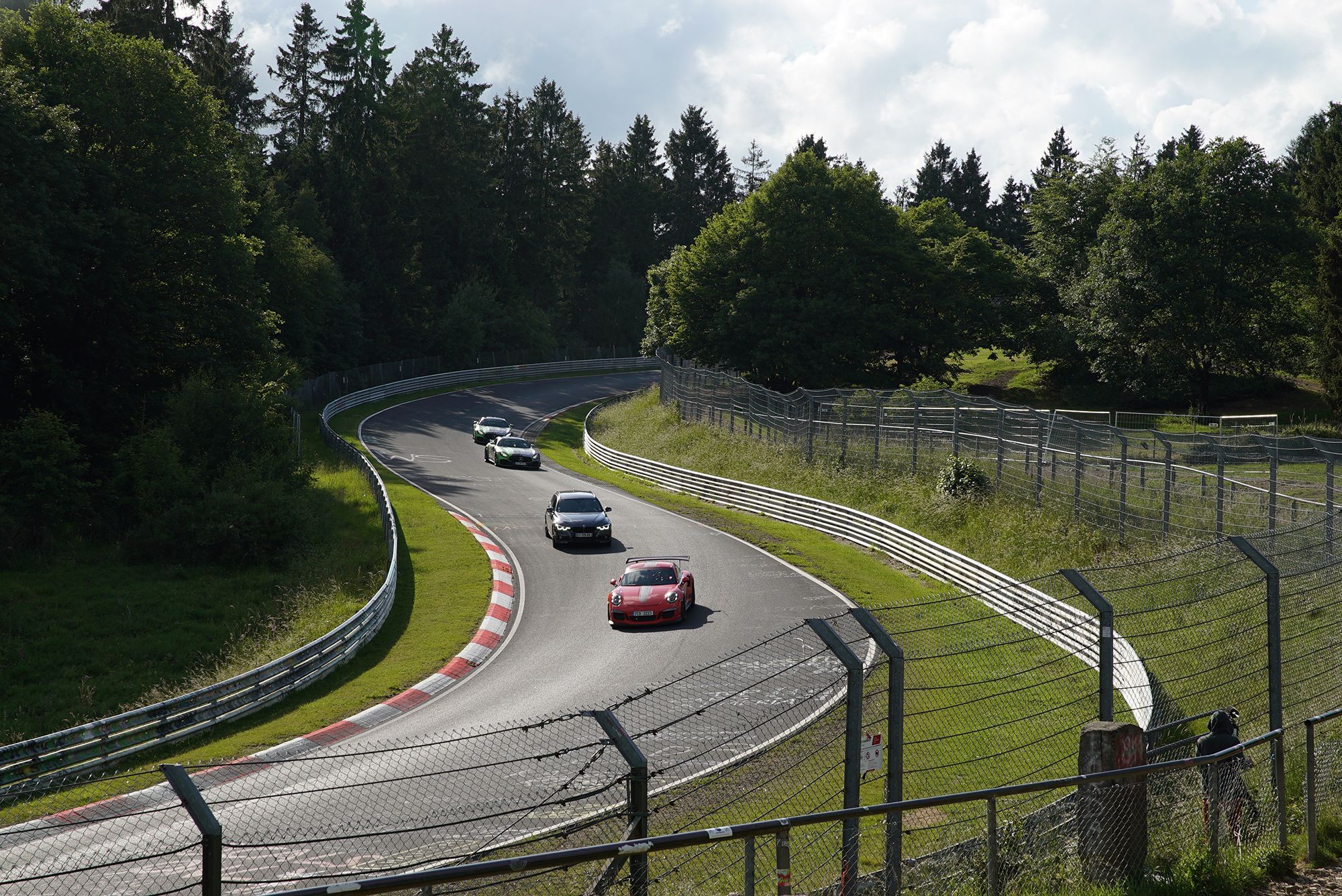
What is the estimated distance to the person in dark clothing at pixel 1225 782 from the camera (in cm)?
770

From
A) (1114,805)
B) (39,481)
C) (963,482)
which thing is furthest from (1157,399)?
(1114,805)

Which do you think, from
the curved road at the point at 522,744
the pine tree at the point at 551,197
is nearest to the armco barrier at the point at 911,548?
the curved road at the point at 522,744

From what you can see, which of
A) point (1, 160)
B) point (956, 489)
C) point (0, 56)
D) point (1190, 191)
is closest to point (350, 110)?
point (0, 56)

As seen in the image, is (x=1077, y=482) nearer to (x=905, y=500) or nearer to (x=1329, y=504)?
(x=905, y=500)

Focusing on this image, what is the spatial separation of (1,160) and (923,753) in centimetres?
3351

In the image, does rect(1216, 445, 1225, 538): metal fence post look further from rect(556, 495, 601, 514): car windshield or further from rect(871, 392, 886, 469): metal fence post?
rect(556, 495, 601, 514): car windshield

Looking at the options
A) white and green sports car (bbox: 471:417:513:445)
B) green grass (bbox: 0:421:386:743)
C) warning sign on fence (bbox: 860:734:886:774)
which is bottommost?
green grass (bbox: 0:421:386:743)

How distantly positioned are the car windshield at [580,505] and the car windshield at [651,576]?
26.6 ft

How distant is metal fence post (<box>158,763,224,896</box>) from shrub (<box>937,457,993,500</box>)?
25.0 m

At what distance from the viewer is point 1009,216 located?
122 metres

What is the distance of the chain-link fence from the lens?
18969mm

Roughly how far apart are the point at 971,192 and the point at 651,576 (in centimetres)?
10804

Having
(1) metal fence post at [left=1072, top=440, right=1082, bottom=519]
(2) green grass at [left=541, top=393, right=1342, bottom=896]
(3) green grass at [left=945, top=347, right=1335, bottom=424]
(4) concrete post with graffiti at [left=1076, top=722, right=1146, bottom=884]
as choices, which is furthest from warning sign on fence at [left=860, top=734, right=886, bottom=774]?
(3) green grass at [left=945, top=347, right=1335, bottom=424]

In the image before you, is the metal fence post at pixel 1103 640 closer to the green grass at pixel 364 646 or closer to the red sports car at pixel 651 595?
the green grass at pixel 364 646
